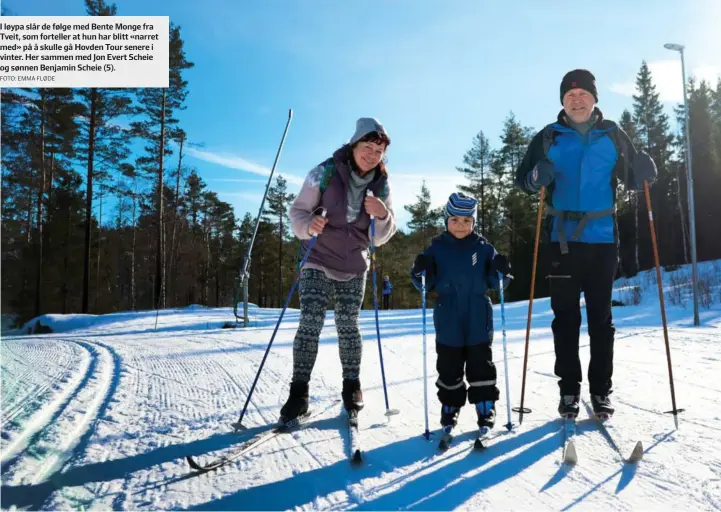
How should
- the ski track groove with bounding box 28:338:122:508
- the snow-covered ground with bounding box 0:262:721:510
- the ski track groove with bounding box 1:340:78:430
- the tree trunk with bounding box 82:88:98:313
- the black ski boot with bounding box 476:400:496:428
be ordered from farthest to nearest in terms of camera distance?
1. the tree trunk with bounding box 82:88:98:313
2. the ski track groove with bounding box 1:340:78:430
3. the black ski boot with bounding box 476:400:496:428
4. the ski track groove with bounding box 28:338:122:508
5. the snow-covered ground with bounding box 0:262:721:510

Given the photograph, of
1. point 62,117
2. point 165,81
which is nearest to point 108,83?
point 165,81

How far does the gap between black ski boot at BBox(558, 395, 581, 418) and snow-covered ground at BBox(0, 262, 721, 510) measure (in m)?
0.10

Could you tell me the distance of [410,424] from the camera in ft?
8.11

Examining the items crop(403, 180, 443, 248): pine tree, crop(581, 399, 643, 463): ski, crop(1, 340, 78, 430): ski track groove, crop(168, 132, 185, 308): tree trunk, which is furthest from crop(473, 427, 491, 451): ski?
crop(403, 180, 443, 248): pine tree

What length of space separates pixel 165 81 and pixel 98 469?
4.03m

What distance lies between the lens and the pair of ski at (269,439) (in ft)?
6.12

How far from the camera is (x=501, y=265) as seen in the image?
7.87 feet

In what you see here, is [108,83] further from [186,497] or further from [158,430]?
[186,497]

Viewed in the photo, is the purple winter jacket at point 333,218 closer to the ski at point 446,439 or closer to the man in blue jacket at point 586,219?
the ski at point 446,439

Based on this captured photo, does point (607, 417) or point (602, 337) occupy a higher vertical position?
point (602, 337)

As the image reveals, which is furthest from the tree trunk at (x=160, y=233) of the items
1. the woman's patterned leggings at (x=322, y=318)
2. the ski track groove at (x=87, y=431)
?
the woman's patterned leggings at (x=322, y=318)

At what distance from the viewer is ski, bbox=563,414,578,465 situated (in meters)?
1.90

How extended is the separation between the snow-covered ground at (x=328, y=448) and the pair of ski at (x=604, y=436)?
0.04 metres

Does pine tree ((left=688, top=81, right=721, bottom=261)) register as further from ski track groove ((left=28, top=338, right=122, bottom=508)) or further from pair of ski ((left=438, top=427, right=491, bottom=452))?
ski track groove ((left=28, top=338, right=122, bottom=508))
